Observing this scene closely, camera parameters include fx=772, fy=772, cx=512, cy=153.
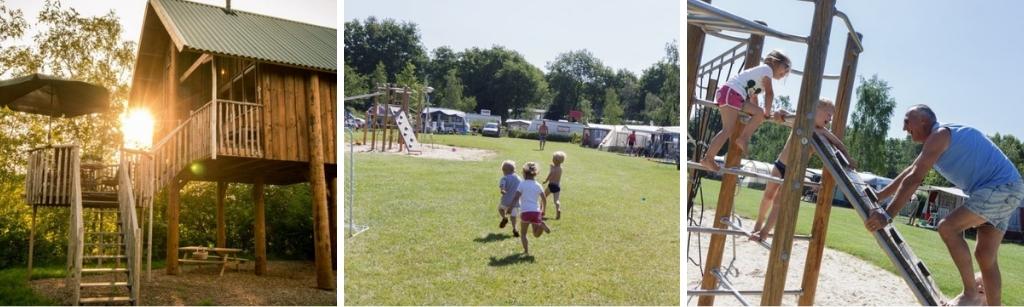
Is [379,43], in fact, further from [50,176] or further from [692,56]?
[692,56]

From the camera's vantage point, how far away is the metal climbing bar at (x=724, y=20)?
10.1ft

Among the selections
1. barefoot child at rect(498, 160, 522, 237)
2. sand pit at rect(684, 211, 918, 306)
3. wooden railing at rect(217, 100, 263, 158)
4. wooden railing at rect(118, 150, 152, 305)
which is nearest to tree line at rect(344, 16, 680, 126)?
wooden railing at rect(217, 100, 263, 158)

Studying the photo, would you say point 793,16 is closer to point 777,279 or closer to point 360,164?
point 777,279

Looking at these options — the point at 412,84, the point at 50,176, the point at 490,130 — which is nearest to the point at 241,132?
the point at 50,176

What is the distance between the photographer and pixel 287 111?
7.67 metres

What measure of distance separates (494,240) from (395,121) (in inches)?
163

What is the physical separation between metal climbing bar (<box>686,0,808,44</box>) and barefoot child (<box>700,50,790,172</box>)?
12.3 inches

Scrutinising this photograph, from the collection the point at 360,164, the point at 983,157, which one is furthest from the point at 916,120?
the point at 360,164

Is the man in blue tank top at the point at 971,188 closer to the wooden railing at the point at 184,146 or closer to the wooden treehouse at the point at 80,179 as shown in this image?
the wooden treehouse at the point at 80,179

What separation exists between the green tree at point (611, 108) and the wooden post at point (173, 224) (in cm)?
558

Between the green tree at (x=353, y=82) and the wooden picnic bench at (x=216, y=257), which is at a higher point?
the green tree at (x=353, y=82)

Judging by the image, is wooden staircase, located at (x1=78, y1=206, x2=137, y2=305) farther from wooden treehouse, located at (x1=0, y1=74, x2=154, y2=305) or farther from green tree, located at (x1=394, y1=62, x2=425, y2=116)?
green tree, located at (x1=394, y1=62, x2=425, y2=116)

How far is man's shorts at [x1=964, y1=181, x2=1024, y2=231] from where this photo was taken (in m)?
3.14

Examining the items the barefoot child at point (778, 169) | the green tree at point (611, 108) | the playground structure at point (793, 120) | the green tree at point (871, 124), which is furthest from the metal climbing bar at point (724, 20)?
the green tree at point (871, 124)
